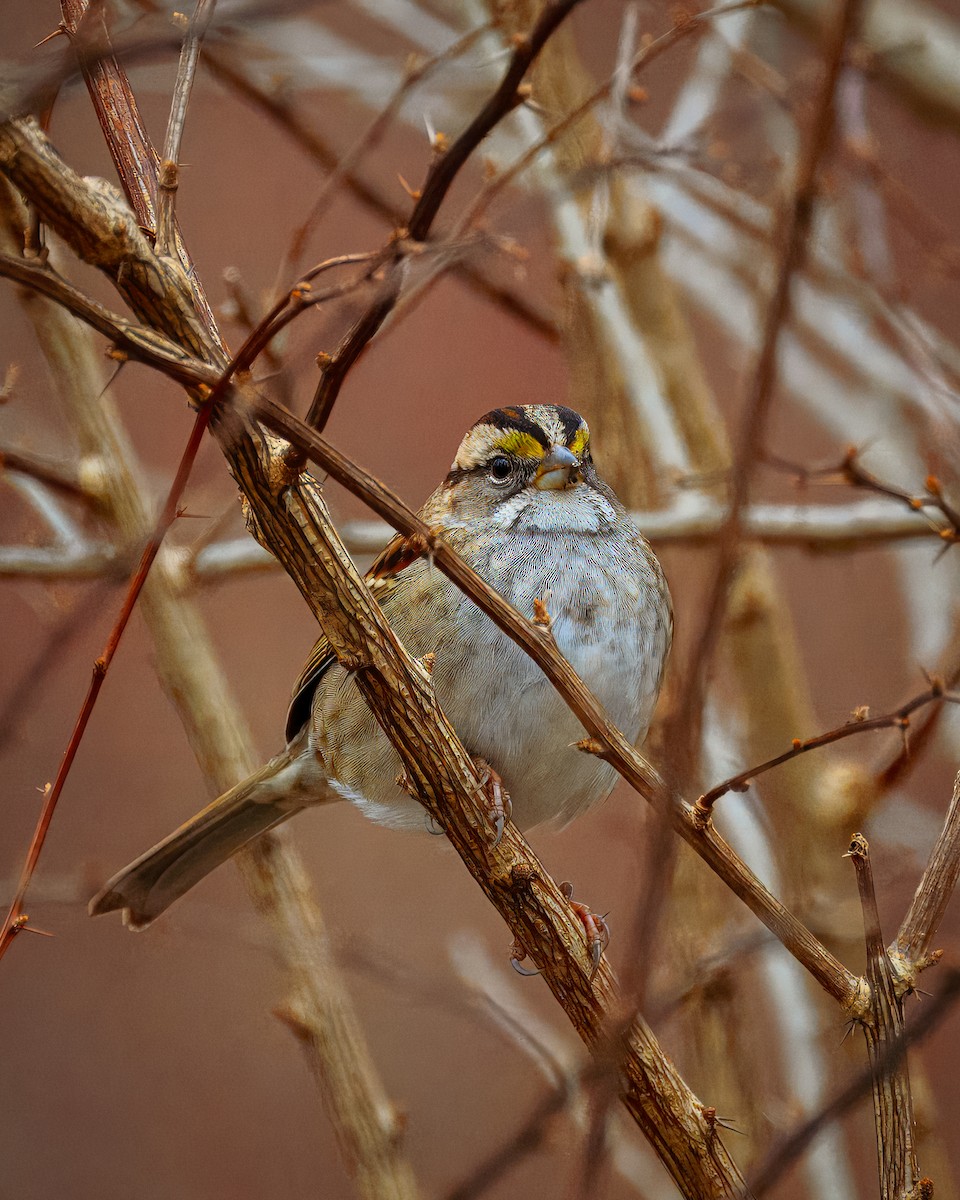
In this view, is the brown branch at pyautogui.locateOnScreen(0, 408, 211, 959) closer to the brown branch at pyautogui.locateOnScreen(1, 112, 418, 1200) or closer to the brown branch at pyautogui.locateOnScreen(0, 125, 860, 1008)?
the brown branch at pyautogui.locateOnScreen(0, 125, 860, 1008)

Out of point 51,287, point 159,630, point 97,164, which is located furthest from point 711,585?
point 97,164

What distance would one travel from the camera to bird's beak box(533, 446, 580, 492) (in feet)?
9.60

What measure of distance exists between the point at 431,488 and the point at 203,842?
2416 mm

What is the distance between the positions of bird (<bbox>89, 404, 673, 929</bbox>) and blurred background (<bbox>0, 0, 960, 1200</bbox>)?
24 centimetres

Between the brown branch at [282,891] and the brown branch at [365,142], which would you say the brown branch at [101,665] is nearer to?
the brown branch at [365,142]

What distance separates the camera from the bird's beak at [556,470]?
9.60 ft

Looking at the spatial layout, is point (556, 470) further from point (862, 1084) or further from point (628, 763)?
point (862, 1084)

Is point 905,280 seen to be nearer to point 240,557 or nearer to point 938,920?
point 240,557

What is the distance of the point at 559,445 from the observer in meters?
2.96

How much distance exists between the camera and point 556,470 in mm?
2943

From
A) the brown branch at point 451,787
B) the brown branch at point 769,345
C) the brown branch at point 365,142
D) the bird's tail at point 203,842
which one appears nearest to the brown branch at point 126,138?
the brown branch at point 451,787

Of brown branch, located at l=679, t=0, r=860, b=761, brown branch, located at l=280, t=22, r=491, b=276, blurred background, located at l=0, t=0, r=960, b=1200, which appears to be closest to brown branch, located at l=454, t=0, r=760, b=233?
blurred background, located at l=0, t=0, r=960, b=1200

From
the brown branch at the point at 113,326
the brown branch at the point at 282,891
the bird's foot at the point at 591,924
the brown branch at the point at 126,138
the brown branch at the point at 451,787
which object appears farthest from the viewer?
the bird's foot at the point at 591,924

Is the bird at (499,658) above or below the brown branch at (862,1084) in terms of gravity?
above
